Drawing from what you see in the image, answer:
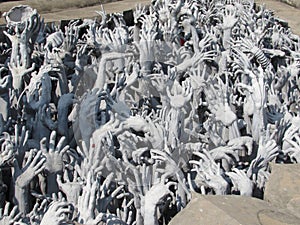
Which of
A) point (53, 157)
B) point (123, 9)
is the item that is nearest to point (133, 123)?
point (53, 157)

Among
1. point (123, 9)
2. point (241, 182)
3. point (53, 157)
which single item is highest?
point (123, 9)

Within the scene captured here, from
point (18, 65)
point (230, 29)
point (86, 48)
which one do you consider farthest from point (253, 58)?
point (18, 65)

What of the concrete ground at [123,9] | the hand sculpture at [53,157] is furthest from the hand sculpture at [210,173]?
the concrete ground at [123,9]

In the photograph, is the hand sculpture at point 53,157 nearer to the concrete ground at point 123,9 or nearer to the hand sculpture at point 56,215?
the hand sculpture at point 56,215

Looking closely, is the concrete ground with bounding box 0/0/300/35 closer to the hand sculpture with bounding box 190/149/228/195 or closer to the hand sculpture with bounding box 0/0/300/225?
the hand sculpture with bounding box 0/0/300/225

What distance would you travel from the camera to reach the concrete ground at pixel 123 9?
834cm

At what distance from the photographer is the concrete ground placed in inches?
328

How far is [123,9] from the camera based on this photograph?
29.9 feet

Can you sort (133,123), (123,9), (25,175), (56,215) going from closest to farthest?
(56,215) → (25,175) → (133,123) → (123,9)

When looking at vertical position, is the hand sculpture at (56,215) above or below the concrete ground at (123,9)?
below

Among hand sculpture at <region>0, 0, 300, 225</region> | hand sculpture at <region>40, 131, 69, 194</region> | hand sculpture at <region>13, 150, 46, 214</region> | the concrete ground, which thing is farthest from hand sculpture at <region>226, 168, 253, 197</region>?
the concrete ground

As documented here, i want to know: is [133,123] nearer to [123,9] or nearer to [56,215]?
[56,215]

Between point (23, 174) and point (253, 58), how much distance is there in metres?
3.20

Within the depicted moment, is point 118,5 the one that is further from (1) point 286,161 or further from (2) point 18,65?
(1) point 286,161
